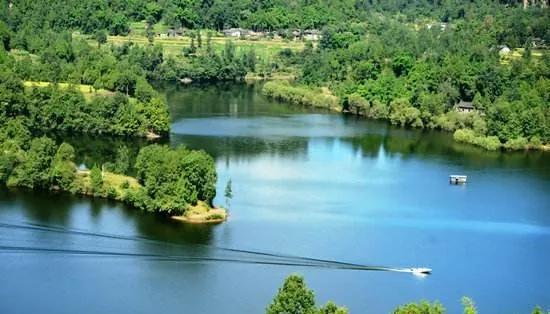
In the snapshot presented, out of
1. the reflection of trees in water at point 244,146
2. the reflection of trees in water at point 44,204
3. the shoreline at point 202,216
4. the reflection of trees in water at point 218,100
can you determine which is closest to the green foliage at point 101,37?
the reflection of trees in water at point 218,100

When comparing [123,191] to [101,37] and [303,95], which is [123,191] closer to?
[303,95]

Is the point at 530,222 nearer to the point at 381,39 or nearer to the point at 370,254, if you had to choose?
the point at 370,254

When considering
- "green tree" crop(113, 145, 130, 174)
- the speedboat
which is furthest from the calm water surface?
"green tree" crop(113, 145, 130, 174)

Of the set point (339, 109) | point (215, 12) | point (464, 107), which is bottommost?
point (339, 109)

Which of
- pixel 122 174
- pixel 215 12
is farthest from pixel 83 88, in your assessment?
pixel 215 12

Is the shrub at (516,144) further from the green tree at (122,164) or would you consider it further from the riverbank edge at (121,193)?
the green tree at (122,164)

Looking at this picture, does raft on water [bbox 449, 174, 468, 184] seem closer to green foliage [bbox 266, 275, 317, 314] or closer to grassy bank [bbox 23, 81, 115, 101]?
green foliage [bbox 266, 275, 317, 314]

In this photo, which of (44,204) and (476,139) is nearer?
(44,204)
